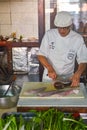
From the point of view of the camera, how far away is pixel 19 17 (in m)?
4.89

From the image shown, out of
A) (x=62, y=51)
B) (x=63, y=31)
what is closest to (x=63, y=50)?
(x=62, y=51)

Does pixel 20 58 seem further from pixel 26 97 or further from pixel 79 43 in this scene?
pixel 26 97

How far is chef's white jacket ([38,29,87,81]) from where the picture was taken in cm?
229

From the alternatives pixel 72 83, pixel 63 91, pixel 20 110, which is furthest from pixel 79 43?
pixel 20 110

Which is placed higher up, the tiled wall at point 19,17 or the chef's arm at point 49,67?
the tiled wall at point 19,17

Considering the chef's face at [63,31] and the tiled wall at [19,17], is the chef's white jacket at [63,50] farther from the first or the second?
the tiled wall at [19,17]

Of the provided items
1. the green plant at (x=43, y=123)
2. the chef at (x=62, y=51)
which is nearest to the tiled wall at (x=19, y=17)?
the chef at (x=62, y=51)

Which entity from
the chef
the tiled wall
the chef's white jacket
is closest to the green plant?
the chef

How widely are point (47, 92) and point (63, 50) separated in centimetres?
66

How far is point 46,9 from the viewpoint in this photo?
11.0 ft

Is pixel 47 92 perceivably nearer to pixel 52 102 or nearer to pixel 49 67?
pixel 52 102

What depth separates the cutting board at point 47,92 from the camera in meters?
1.69

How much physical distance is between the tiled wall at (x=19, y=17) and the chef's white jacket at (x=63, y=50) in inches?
102

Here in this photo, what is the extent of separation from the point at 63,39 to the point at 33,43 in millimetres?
2277
